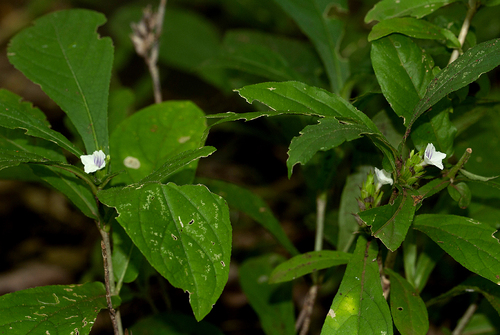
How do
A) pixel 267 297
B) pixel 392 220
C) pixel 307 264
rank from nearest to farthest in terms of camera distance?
1. pixel 392 220
2. pixel 307 264
3. pixel 267 297

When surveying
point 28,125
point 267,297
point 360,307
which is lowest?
point 267,297

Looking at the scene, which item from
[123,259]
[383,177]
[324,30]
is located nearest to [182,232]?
[123,259]

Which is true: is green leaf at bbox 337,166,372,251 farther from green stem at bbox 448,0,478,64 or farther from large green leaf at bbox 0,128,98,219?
large green leaf at bbox 0,128,98,219

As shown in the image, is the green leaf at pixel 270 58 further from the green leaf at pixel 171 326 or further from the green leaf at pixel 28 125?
the green leaf at pixel 171 326

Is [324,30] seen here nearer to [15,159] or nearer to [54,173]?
[54,173]

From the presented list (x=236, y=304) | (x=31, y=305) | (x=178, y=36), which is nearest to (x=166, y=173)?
(x=31, y=305)

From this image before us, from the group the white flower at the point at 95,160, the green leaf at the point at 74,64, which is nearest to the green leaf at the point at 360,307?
the white flower at the point at 95,160
